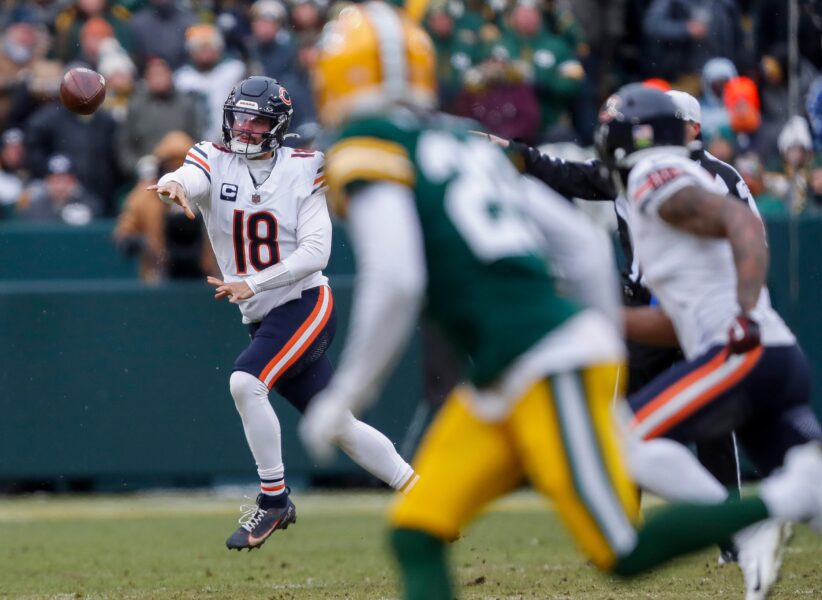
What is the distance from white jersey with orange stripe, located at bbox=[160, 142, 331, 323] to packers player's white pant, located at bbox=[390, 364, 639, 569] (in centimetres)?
336

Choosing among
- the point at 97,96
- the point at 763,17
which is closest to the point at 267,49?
the point at 763,17

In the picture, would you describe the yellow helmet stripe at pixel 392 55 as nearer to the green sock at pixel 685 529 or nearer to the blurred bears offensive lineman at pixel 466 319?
the blurred bears offensive lineman at pixel 466 319

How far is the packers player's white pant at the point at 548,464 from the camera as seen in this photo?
13.0 feet

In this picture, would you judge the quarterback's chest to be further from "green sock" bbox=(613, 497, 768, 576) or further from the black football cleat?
"green sock" bbox=(613, 497, 768, 576)

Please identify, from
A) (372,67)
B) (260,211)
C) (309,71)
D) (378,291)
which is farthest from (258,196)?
(309,71)

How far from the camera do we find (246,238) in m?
7.49

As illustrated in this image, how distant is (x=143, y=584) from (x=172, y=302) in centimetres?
392

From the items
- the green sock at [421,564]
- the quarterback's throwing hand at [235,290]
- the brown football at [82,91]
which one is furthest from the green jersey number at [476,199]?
the brown football at [82,91]

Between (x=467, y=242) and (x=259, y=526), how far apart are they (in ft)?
11.4

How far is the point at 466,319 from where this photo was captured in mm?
4121

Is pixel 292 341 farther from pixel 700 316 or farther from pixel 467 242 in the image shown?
pixel 467 242

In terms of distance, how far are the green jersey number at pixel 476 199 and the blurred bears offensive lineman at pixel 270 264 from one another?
317cm

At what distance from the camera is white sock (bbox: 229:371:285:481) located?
7.25m

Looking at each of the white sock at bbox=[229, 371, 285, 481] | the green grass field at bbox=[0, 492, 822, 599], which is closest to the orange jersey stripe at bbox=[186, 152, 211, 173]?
the white sock at bbox=[229, 371, 285, 481]
